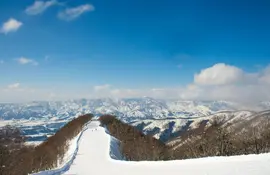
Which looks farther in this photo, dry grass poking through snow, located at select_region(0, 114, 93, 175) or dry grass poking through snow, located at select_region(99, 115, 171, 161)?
dry grass poking through snow, located at select_region(99, 115, 171, 161)

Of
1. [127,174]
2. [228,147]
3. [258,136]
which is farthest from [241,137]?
[127,174]

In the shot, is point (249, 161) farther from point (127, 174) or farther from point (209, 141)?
point (209, 141)

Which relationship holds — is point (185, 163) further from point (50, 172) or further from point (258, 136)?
point (258, 136)

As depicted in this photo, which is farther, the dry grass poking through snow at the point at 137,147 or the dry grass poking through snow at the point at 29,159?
the dry grass poking through snow at the point at 137,147

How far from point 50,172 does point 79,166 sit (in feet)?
15.3

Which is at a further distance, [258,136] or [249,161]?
[258,136]

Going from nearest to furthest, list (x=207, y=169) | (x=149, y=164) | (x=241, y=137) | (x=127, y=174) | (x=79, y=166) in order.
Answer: (x=207, y=169)
(x=127, y=174)
(x=149, y=164)
(x=79, y=166)
(x=241, y=137)

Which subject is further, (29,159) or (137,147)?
(29,159)

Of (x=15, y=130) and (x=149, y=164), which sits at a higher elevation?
(x=15, y=130)

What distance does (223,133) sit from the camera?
25.8m

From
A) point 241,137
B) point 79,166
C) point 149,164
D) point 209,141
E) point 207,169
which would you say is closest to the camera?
point 207,169

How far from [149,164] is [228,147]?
8.21 meters

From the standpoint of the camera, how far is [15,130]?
27.3m

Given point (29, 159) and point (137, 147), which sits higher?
point (137, 147)
